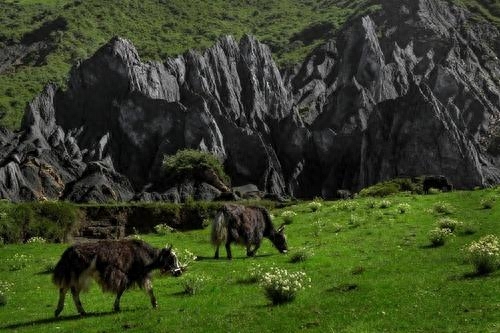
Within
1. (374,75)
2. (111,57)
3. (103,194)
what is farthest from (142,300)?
(374,75)

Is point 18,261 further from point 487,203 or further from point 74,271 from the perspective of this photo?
point 487,203

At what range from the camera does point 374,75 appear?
170 metres

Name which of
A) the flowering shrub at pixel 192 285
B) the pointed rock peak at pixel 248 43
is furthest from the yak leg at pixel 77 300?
the pointed rock peak at pixel 248 43

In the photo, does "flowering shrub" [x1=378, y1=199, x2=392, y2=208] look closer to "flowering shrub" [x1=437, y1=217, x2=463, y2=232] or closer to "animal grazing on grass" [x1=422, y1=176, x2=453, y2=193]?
"flowering shrub" [x1=437, y1=217, x2=463, y2=232]

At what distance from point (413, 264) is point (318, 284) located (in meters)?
5.62

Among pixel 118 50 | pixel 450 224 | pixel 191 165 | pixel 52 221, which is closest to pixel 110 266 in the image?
pixel 450 224

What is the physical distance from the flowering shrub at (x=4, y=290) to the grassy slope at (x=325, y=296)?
1.49 ft

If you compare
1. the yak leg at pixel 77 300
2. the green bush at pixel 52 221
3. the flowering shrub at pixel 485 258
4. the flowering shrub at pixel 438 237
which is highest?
the flowering shrub at pixel 485 258

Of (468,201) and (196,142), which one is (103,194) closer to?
(196,142)

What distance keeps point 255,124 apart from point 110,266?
134643 millimetres

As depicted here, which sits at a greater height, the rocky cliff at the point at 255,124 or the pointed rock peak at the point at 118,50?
the pointed rock peak at the point at 118,50

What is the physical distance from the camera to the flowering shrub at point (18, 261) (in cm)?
3551

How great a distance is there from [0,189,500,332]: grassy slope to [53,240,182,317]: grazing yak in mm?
1029

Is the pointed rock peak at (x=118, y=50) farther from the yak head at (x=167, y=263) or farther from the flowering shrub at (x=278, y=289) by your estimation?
the flowering shrub at (x=278, y=289)
